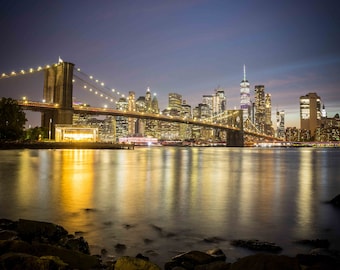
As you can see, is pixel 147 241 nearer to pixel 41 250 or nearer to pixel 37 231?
pixel 37 231

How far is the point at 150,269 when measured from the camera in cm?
419

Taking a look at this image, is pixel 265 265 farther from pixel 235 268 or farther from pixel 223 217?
pixel 223 217

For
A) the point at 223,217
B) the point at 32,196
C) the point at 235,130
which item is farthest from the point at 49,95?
the point at 223,217

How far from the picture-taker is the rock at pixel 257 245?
18.9ft

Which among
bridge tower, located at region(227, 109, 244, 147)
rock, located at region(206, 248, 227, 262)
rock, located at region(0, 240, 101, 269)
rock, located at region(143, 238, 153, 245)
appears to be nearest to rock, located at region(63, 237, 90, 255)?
rock, located at region(0, 240, 101, 269)

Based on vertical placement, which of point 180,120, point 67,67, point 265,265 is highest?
point 67,67

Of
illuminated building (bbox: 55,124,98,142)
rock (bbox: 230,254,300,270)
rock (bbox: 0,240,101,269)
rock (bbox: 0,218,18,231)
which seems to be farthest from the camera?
illuminated building (bbox: 55,124,98,142)

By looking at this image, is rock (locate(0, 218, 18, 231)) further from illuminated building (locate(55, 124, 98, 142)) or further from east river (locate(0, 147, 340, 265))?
illuminated building (locate(55, 124, 98, 142))

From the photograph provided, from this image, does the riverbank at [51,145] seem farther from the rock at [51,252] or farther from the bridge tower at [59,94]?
the rock at [51,252]

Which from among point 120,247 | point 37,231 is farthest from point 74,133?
point 120,247

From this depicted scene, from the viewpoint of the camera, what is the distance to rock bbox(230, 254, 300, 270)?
12.4 ft

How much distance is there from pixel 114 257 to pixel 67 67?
227 feet

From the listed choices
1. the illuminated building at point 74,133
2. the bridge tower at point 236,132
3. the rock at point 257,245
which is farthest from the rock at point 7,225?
the bridge tower at point 236,132

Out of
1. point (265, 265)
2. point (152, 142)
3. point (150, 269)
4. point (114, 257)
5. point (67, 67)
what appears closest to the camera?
point (265, 265)
